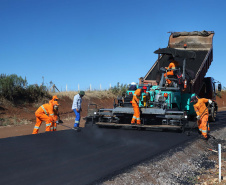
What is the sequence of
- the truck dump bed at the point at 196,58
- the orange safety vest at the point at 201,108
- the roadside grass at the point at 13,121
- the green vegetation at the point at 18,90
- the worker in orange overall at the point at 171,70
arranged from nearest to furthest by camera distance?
the orange safety vest at the point at 201,108 → the worker in orange overall at the point at 171,70 → the truck dump bed at the point at 196,58 → the roadside grass at the point at 13,121 → the green vegetation at the point at 18,90

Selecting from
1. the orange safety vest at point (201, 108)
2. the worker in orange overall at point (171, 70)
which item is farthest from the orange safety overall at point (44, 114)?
the orange safety vest at point (201, 108)

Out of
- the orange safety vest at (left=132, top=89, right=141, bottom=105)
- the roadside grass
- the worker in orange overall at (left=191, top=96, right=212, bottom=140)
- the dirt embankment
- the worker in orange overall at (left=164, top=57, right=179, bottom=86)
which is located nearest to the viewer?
the dirt embankment

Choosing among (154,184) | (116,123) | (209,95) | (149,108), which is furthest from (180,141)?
(209,95)

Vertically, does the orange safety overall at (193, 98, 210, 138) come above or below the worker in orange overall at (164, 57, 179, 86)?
below

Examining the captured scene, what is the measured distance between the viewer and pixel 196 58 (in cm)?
1473

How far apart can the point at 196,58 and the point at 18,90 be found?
13.1 m

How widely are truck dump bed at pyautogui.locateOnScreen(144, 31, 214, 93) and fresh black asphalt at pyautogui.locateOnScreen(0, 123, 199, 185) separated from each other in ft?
13.5

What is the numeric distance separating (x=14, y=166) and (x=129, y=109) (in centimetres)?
572

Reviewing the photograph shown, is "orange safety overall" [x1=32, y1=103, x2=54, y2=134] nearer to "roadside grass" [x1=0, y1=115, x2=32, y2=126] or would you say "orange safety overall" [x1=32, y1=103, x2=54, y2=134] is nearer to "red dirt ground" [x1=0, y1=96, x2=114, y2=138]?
"red dirt ground" [x1=0, y1=96, x2=114, y2=138]

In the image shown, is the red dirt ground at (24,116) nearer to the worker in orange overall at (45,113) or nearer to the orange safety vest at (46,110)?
the worker in orange overall at (45,113)

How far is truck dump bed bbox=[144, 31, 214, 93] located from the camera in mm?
13672

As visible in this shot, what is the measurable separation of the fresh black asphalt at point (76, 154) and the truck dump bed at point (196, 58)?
4113mm

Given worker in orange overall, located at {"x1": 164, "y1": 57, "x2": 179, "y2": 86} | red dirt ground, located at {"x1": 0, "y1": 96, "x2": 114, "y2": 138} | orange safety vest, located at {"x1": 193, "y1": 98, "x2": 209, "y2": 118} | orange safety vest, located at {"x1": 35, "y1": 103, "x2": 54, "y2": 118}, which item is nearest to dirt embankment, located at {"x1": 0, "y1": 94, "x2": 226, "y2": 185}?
orange safety vest, located at {"x1": 193, "y1": 98, "x2": 209, "y2": 118}

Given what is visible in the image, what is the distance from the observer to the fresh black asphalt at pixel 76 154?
5430 mm
